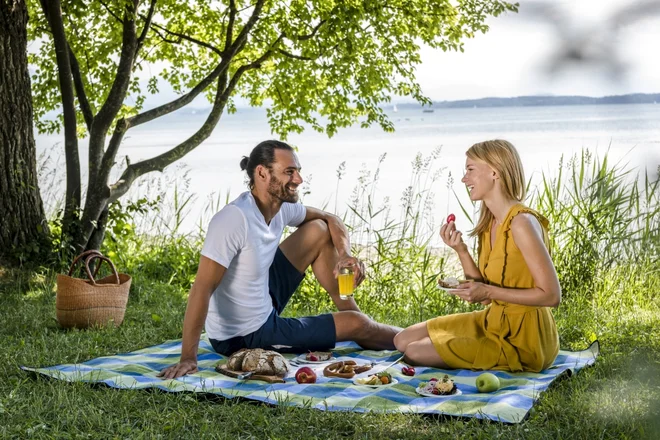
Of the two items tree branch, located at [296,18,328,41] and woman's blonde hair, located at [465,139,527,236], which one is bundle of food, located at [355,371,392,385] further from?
tree branch, located at [296,18,328,41]

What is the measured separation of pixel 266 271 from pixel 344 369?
2.29 ft

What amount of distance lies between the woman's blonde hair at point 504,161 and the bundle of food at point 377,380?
105cm

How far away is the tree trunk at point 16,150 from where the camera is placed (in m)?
6.19

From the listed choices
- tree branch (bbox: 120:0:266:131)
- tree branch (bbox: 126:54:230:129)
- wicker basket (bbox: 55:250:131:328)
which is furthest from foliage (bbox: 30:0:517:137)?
wicker basket (bbox: 55:250:131:328)

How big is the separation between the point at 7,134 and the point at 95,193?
2.85 ft

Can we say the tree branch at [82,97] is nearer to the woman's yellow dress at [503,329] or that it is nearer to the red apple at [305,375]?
the red apple at [305,375]

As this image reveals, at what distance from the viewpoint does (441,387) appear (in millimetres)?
3318

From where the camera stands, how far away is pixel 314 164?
24.1 meters

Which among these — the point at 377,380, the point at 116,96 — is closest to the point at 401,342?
the point at 377,380

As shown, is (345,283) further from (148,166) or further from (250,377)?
(148,166)

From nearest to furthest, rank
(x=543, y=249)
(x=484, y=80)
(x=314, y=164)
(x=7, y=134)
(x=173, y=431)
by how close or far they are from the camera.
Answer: (x=484, y=80), (x=173, y=431), (x=543, y=249), (x=7, y=134), (x=314, y=164)

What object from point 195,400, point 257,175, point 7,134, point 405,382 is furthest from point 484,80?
point 7,134

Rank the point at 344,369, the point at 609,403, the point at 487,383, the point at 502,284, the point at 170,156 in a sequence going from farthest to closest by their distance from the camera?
the point at 170,156 → the point at 344,369 → the point at 502,284 → the point at 487,383 → the point at 609,403

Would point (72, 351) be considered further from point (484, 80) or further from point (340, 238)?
point (484, 80)
